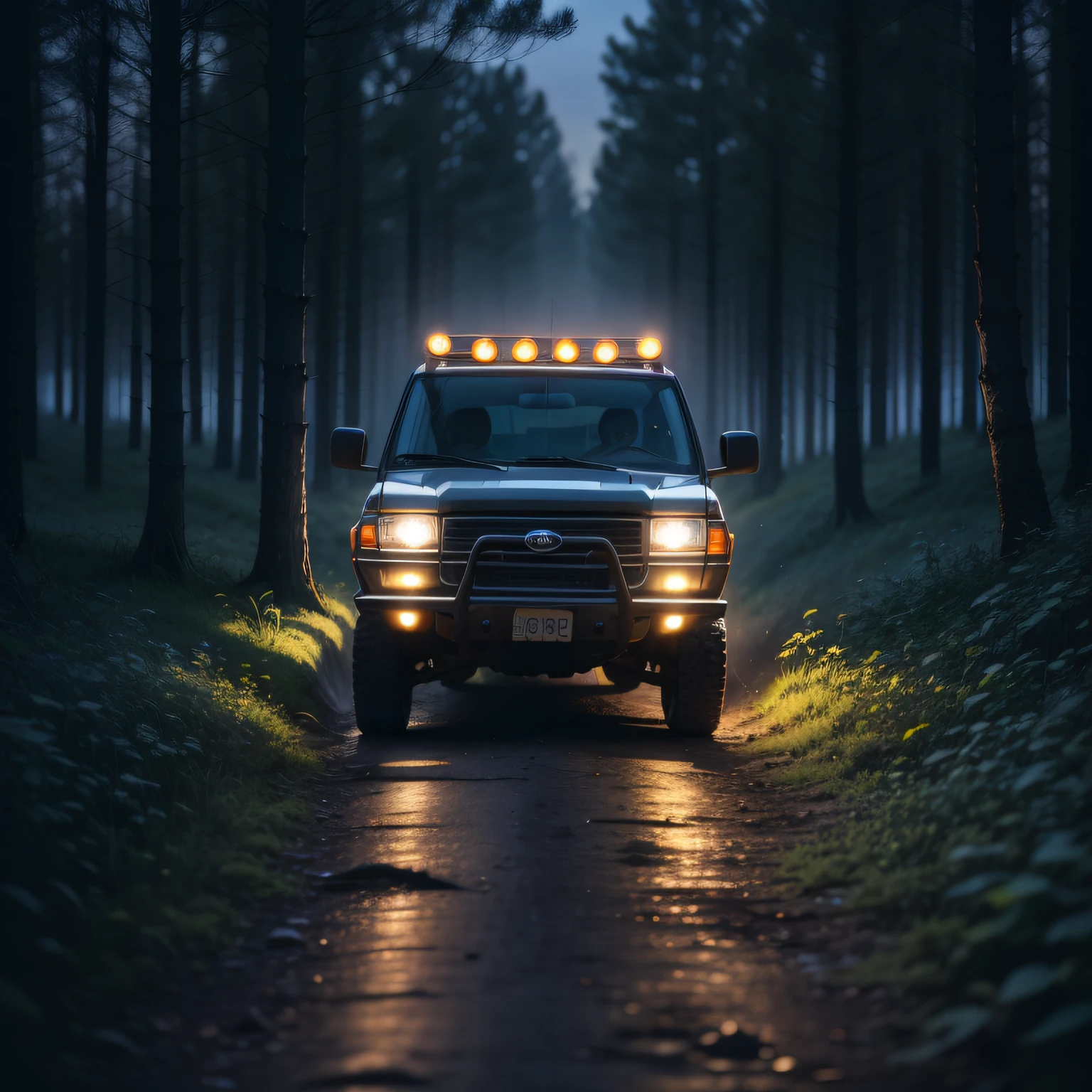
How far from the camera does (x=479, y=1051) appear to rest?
3697mm

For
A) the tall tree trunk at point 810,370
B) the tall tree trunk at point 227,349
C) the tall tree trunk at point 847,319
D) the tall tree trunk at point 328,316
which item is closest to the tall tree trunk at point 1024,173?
the tall tree trunk at point 847,319

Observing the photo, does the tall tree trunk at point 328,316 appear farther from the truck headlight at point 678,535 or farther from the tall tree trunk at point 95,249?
the truck headlight at point 678,535

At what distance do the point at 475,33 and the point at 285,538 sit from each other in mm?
6088

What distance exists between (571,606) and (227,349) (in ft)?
87.7

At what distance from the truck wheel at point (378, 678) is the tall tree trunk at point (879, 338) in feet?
85.3

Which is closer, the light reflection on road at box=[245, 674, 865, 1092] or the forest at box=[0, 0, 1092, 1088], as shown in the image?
the light reflection on road at box=[245, 674, 865, 1092]

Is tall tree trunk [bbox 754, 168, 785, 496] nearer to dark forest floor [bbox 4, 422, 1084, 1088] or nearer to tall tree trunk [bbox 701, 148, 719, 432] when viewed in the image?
tall tree trunk [bbox 701, 148, 719, 432]

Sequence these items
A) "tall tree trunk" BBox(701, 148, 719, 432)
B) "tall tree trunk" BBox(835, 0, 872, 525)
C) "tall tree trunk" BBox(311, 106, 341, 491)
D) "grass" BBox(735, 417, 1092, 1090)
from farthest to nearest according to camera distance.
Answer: "tall tree trunk" BBox(701, 148, 719, 432) → "tall tree trunk" BBox(311, 106, 341, 491) → "tall tree trunk" BBox(835, 0, 872, 525) → "grass" BBox(735, 417, 1092, 1090)

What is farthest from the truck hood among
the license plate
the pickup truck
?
the license plate

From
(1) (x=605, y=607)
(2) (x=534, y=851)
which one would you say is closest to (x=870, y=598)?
(1) (x=605, y=607)

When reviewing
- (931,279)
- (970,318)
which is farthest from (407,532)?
(970,318)

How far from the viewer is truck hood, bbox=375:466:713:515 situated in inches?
330

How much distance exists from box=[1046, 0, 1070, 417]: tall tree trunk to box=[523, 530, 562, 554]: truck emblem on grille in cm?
1767

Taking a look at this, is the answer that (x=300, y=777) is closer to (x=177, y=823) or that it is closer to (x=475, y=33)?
(x=177, y=823)
